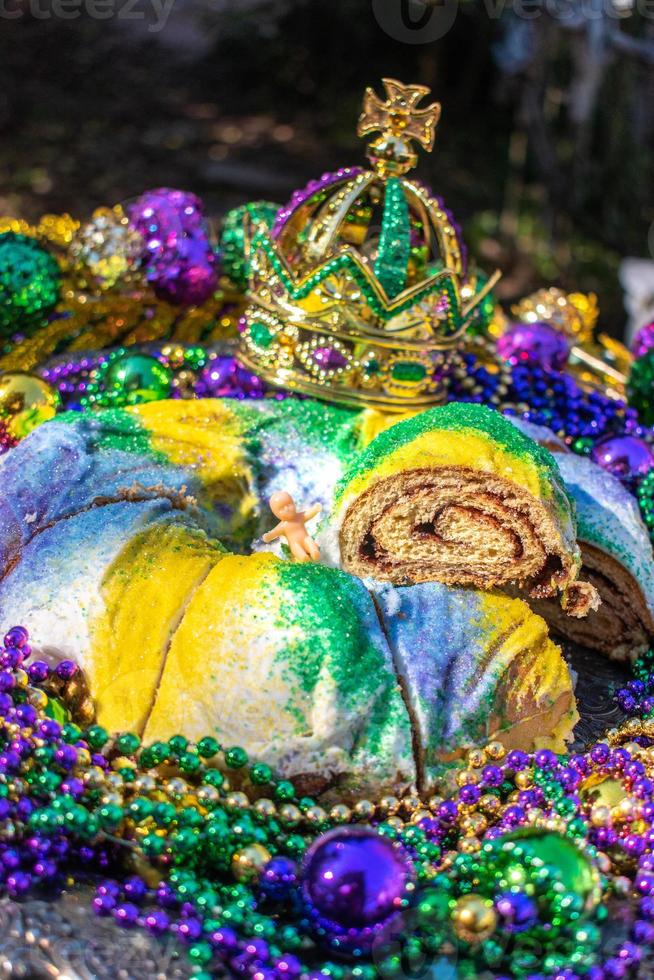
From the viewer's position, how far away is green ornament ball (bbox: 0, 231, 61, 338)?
2.05 metres

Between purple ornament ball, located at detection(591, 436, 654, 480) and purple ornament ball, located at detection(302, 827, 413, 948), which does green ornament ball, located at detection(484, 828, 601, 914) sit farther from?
purple ornament ball, located at detection(591, 436, 654, 480)

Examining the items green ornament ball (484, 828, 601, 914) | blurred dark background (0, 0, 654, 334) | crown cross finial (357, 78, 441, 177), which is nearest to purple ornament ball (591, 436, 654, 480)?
crown cross finial (357, 78, 441, 177)

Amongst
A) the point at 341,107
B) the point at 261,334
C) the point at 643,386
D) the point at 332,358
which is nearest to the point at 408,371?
the point at 332,358

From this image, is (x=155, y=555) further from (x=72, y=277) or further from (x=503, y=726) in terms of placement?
(x=72, y=277)

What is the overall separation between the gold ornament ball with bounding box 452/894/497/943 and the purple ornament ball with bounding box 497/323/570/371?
4.25 feet

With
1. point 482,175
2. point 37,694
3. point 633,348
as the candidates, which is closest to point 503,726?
point 37,694

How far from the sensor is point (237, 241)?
227 cm

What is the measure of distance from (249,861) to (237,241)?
4.59ft

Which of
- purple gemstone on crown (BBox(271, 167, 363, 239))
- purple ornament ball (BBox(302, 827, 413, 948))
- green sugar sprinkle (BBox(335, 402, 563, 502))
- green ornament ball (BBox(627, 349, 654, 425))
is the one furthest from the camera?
green ornament ball (BBox(627, 349, 654, 425))

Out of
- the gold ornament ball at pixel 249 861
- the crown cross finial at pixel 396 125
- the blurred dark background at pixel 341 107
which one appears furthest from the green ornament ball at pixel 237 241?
the blurred dark background at pixel 341 107

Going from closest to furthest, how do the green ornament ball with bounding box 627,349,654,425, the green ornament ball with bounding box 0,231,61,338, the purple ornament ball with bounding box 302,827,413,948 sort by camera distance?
1. the purple ornament ball with bounding box 302,827,413,948
2. the green ornament ball with bounding box 0,231,61,338
3. the green ornament ball with bounding box 627,349,654,425

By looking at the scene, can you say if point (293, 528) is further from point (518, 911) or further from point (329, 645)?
point (518, 911)

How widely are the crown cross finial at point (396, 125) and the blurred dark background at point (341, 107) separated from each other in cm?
258

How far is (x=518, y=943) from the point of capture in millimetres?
1157
